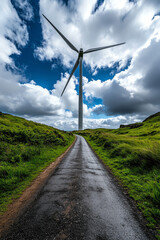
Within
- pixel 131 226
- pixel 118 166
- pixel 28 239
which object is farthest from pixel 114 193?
pixel 118 166

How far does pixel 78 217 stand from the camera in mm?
3758

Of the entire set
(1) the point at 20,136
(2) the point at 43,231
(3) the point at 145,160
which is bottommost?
(2) the point at 43,231

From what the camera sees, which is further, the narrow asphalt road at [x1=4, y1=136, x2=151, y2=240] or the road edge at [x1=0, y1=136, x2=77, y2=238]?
the road edge at [x1=0, y1=136, x2=77, y2=238]

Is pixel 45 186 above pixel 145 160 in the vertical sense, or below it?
below

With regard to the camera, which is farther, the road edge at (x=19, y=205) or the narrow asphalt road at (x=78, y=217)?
the road edge at (x=19, y=205)

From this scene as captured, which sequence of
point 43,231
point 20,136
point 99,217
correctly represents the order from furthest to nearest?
1. point 20,136
2. point 99,217
3. point 43,231

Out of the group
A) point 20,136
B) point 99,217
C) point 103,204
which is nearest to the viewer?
point 99,217

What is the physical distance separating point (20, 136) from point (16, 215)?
11.9 metres

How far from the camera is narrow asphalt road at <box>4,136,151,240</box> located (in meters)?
3.11

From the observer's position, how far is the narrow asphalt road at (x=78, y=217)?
3111 millimetres

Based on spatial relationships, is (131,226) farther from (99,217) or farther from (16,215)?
(16,215)

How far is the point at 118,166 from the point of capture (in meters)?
10.3

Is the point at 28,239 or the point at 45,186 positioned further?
the point at 45,186

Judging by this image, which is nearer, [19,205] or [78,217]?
[78,217]
